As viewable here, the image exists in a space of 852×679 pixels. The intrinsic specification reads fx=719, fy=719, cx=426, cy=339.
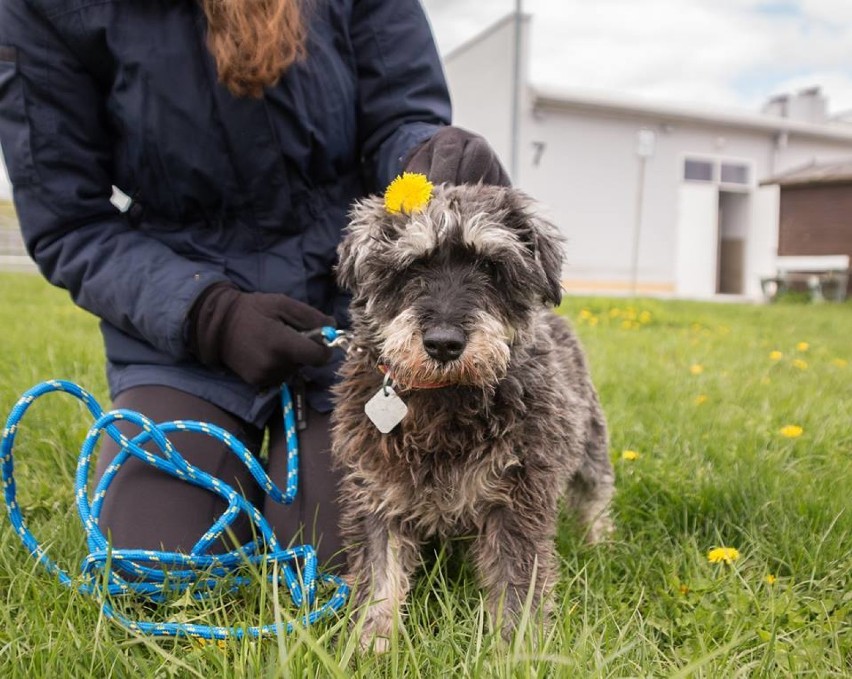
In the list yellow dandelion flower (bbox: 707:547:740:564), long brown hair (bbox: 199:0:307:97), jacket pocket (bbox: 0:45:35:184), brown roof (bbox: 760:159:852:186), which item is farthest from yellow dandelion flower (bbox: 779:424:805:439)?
brown roof (bbox: 760:159:852:186)

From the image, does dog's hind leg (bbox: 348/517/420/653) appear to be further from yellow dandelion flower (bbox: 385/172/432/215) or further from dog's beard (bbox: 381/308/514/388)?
yellow dandelion flower (bbox: 385/172/432/215)

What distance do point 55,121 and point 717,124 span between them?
811 inches

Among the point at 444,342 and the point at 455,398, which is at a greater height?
the point at 444,342

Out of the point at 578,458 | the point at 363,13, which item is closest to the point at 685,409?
the point at 578,458

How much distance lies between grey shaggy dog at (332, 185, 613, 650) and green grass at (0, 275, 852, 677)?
0.15 meters

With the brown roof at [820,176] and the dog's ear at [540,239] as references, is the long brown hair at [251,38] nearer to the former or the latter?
the dog's ear at [540,239]

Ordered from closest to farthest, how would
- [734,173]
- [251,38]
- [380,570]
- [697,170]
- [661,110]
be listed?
[380,570], [251,38], [661,110], [697,170], [734,173]

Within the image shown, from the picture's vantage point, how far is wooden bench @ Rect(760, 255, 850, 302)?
50.5 feet

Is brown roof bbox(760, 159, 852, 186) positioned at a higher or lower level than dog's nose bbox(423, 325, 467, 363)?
higher

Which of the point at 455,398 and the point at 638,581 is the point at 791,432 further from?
the point at 455,398

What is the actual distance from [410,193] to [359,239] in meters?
0.25

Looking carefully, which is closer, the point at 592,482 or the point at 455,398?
the point at 455,398

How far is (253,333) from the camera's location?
250cm

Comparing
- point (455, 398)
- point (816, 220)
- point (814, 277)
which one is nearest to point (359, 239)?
point (455, 398)
